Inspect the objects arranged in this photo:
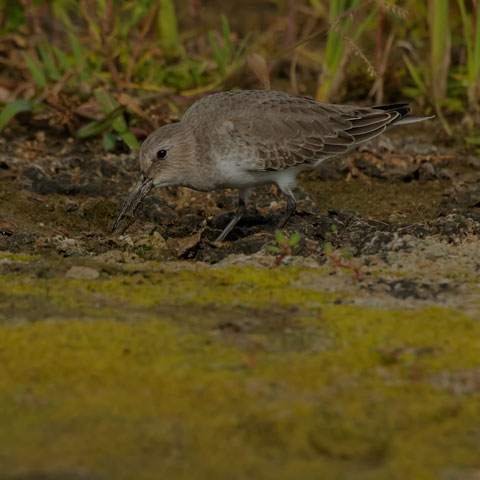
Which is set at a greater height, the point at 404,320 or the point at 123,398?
the point at 123,398

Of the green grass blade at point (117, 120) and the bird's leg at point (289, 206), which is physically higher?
the green grass blade at point (117, 120)

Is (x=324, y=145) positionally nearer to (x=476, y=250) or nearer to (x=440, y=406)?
(x=476, y=250)

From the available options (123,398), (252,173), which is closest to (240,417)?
(123,398)

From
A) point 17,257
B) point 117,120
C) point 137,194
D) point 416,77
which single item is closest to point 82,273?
point 17,257

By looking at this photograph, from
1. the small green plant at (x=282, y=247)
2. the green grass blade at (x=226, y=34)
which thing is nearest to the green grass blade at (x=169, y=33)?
the green grass blade at (x=226, y=34)

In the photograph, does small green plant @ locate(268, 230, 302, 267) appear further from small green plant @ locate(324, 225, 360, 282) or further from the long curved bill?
the long curved bill

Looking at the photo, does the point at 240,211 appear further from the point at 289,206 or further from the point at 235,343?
the point at 235,343

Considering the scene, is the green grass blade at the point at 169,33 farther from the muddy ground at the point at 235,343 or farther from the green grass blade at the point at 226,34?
the muddy ground at the point at 235,343

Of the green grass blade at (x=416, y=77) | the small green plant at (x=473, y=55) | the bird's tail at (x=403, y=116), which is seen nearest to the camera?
the bird's tail at (x=403, y=116)

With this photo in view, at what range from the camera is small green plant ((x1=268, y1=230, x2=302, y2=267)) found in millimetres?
4891

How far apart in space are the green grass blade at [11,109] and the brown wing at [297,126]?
211cm

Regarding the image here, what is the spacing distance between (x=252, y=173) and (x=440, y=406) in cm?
289

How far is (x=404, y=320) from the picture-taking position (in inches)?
165

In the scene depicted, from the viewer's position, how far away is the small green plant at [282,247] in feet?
16.0
